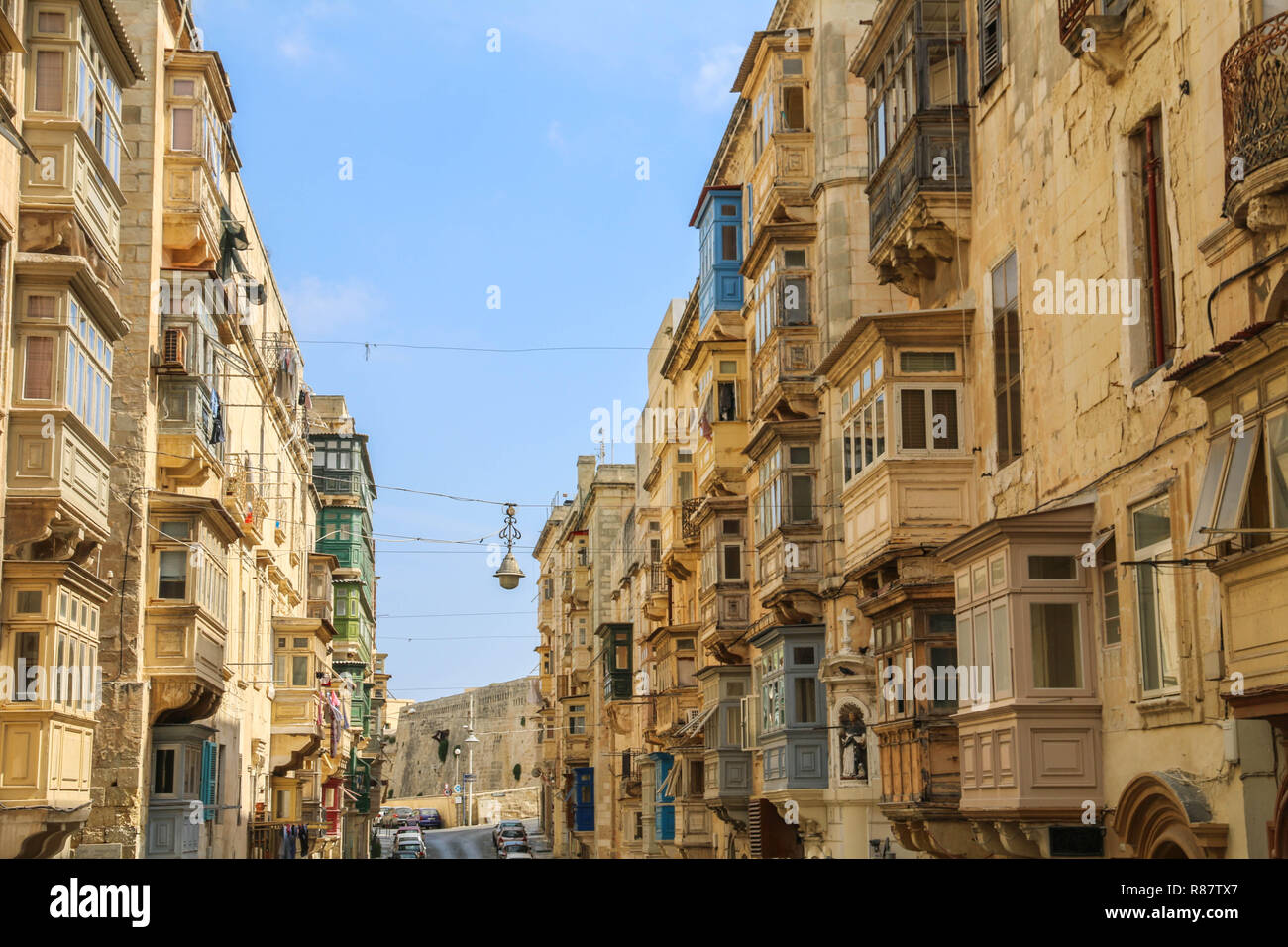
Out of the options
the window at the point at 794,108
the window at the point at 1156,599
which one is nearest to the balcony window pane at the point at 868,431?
the window at the point at 1156,599

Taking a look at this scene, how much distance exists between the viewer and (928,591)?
21.2 m

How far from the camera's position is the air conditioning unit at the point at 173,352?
98.2ft

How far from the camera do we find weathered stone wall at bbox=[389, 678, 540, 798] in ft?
399

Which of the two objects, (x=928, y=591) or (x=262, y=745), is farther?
(x=262, y=745)

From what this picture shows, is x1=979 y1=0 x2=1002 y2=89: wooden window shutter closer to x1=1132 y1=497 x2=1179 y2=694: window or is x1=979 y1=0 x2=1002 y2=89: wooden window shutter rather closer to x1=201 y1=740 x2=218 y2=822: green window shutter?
x1=1132 y1=497 x2=1179 y2=694: window

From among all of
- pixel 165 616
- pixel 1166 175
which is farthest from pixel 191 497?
pixel 1166 175

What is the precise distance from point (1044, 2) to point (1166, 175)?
14.8ft

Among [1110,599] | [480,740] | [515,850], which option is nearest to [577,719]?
[515,850]

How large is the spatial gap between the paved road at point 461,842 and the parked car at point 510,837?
0.83 meters

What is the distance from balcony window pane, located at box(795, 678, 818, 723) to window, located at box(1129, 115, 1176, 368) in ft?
47.4

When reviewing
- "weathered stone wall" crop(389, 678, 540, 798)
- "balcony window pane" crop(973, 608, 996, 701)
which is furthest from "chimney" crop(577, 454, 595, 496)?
"balcony window pane" crop(973, 608, 996, 701)

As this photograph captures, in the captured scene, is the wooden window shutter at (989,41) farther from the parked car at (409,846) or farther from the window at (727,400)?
the parked car at (409,846)

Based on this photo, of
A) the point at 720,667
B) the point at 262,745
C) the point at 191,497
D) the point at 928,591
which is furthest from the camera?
the point at 262,745
